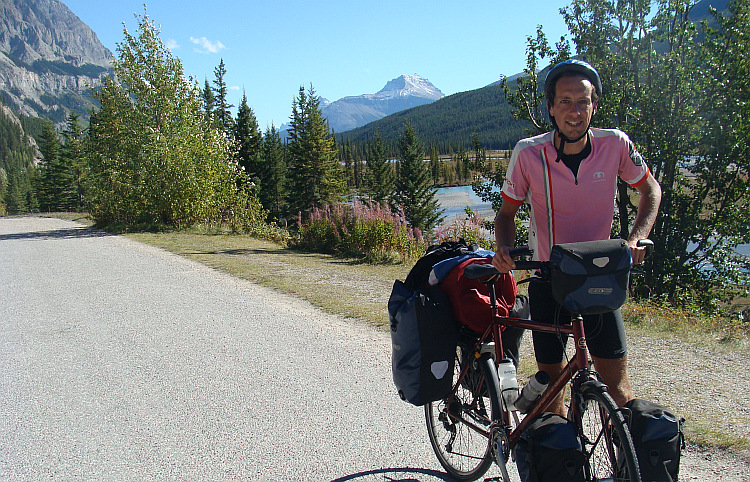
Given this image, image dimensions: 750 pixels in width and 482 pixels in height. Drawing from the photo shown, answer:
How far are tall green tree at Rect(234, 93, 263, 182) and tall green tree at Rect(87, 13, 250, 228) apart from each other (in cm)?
2806

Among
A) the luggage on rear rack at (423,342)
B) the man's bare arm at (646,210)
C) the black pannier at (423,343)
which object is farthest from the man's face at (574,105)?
the black pannier at (423,343)

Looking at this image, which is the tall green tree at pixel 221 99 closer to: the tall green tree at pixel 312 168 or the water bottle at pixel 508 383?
the tall green tree at pixel 312 168

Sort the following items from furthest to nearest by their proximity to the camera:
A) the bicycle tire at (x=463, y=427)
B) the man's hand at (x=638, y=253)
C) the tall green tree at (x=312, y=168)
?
the tall green tree at (x=312, y=168)
the bicycle tire at (x=463, y=427)
the man's hand at (x=638, y=253)

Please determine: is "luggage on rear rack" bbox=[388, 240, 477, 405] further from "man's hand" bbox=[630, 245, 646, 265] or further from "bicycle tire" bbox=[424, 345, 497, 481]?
"man's hand" bbox=[630, 245, 646, 265]

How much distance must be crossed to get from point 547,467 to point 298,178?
52.4 m

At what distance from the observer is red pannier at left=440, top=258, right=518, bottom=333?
268cm

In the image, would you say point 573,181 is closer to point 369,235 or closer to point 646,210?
point 646,210

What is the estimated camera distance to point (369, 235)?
1225 centimetres

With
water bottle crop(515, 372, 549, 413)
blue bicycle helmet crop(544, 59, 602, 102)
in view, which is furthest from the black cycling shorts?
blue bicycle helmet crop(544, 59, 602, 102)

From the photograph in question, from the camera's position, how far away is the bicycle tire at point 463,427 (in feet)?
9.13

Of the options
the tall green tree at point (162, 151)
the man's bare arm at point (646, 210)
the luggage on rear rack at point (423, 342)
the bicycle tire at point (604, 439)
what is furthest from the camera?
the tall green tree at point (162, 151)

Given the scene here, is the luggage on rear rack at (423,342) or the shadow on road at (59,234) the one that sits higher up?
the luggage on rear rack at (423,342)

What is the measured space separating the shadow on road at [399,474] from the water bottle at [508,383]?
83 centimetres

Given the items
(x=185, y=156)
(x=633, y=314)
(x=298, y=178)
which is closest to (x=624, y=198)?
(x=633, y=314)
